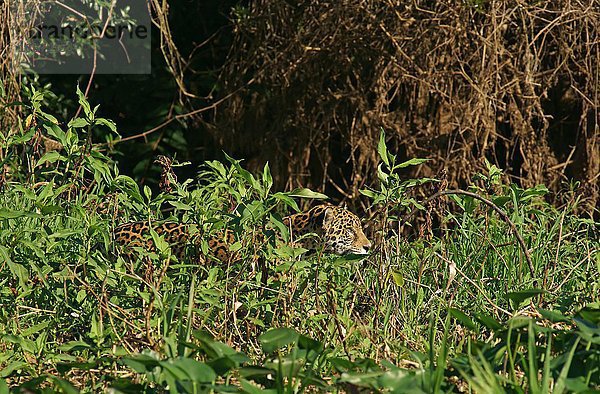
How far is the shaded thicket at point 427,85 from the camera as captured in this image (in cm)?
671

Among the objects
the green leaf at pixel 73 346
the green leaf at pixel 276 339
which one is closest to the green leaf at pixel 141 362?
the green leaf at pixel 276 339

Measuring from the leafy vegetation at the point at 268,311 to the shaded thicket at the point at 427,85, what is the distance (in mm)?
2528

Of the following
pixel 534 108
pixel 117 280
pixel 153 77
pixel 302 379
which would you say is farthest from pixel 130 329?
pixel 153 77

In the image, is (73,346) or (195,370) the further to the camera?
(73,346)

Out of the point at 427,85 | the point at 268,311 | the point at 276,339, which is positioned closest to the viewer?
the point at 276,339

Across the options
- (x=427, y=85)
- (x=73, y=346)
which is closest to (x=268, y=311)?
(x=73, y=346)

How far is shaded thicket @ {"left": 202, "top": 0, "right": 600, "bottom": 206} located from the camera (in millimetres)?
6711

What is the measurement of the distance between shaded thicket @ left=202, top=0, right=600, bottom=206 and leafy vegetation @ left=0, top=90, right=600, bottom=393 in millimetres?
2528

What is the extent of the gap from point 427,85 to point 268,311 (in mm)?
3625

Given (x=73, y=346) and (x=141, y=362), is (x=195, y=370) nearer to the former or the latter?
(x=141, y=362)

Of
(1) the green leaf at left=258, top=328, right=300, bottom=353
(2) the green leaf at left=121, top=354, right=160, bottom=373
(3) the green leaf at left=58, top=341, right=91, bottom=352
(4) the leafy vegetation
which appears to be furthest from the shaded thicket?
(2) the green leaf at left=121, top=354, right=160, bottom=373

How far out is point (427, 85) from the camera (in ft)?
22.4

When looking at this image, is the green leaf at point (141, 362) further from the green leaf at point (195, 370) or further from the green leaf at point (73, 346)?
the green leaf at point (73, 346)

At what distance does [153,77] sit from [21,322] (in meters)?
5.29
